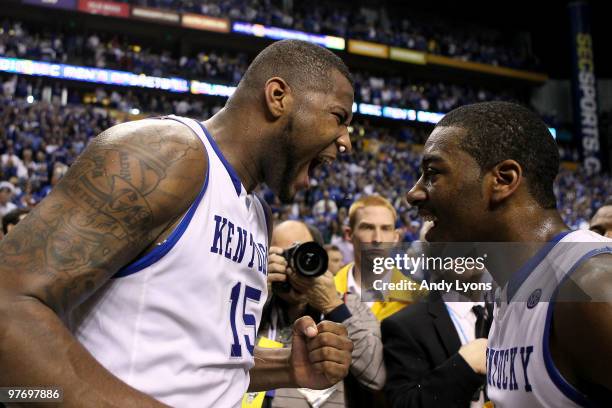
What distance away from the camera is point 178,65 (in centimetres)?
2139

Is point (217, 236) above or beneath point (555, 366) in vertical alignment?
above

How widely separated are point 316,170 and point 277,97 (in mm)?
15814

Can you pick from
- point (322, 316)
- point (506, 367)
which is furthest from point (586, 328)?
point (322, 316)

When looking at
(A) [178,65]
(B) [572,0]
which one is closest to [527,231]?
(A) [178,65]

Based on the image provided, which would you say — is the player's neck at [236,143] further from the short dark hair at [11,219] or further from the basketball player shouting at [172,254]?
the short dark hair at [11,219]

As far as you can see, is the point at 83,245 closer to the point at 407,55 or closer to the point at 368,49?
the point at 368,49

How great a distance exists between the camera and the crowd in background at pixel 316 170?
39.7ft

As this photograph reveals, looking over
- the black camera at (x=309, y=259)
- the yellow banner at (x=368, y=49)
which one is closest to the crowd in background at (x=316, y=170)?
the yellow banner at (x=368, y=49)

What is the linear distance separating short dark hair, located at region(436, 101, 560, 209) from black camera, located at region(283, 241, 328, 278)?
912 millimetres

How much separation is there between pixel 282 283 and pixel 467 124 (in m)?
1.16

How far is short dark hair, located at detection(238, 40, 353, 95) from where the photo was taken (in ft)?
5.67

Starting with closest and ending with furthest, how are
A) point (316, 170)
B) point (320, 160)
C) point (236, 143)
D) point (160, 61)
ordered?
point (236, 143) → point (320, 160) → point (316, 170) → point (160, 61)

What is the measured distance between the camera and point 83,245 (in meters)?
1.21

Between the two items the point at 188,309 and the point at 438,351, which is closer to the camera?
the point at 188,309
